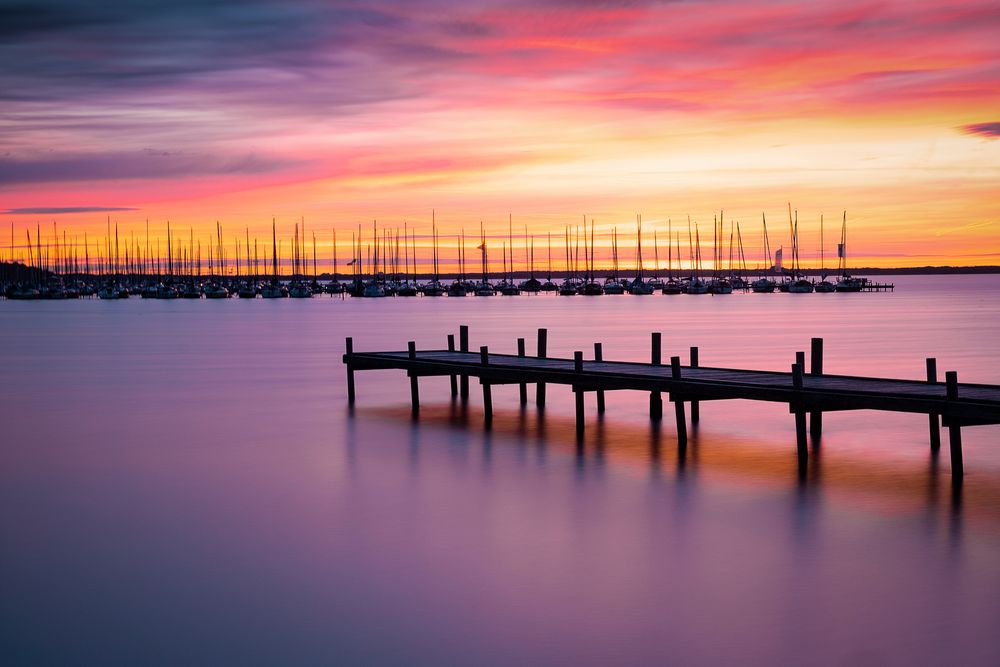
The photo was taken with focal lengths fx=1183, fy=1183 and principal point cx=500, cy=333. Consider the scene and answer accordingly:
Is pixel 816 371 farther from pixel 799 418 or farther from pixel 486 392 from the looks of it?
pixel 486 392

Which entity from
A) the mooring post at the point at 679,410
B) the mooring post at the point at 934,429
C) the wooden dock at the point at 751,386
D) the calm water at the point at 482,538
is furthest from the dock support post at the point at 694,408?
the mooring post at the point at 934,429

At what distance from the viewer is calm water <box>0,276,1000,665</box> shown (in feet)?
39.7

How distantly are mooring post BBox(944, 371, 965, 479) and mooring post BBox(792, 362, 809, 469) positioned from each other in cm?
254

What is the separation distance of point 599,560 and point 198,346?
165 feet

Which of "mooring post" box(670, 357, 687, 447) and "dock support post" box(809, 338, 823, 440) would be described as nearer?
"mooring post" box(670, 357, 687, 447)

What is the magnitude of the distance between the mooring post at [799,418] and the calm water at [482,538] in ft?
1.06

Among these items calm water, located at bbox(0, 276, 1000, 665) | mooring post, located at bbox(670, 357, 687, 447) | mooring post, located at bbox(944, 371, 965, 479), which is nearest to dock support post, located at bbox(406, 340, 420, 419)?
calm water, located at bbox(0, 276, 1000, 665)

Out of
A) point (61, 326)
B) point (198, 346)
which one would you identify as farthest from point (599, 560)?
point (61, 326)

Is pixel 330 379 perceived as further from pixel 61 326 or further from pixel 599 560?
pixel 61 326

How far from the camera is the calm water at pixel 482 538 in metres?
12.1

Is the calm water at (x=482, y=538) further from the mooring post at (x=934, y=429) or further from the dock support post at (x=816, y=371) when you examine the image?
the mooring post at (x=934, y=429)

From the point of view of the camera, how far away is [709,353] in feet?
178

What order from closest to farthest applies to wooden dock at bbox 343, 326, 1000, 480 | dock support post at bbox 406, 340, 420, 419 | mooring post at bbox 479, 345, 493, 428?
wooden dock at bbox 343, 326, 1000, 480 → mooring post at bbox 479, 345, 493, 428 → dock support post at bbox 406, 340, 420, 419

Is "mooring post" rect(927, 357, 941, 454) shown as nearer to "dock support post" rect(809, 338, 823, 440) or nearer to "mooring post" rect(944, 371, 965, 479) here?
"dock support post" rect(809, 338, 823, 440)
